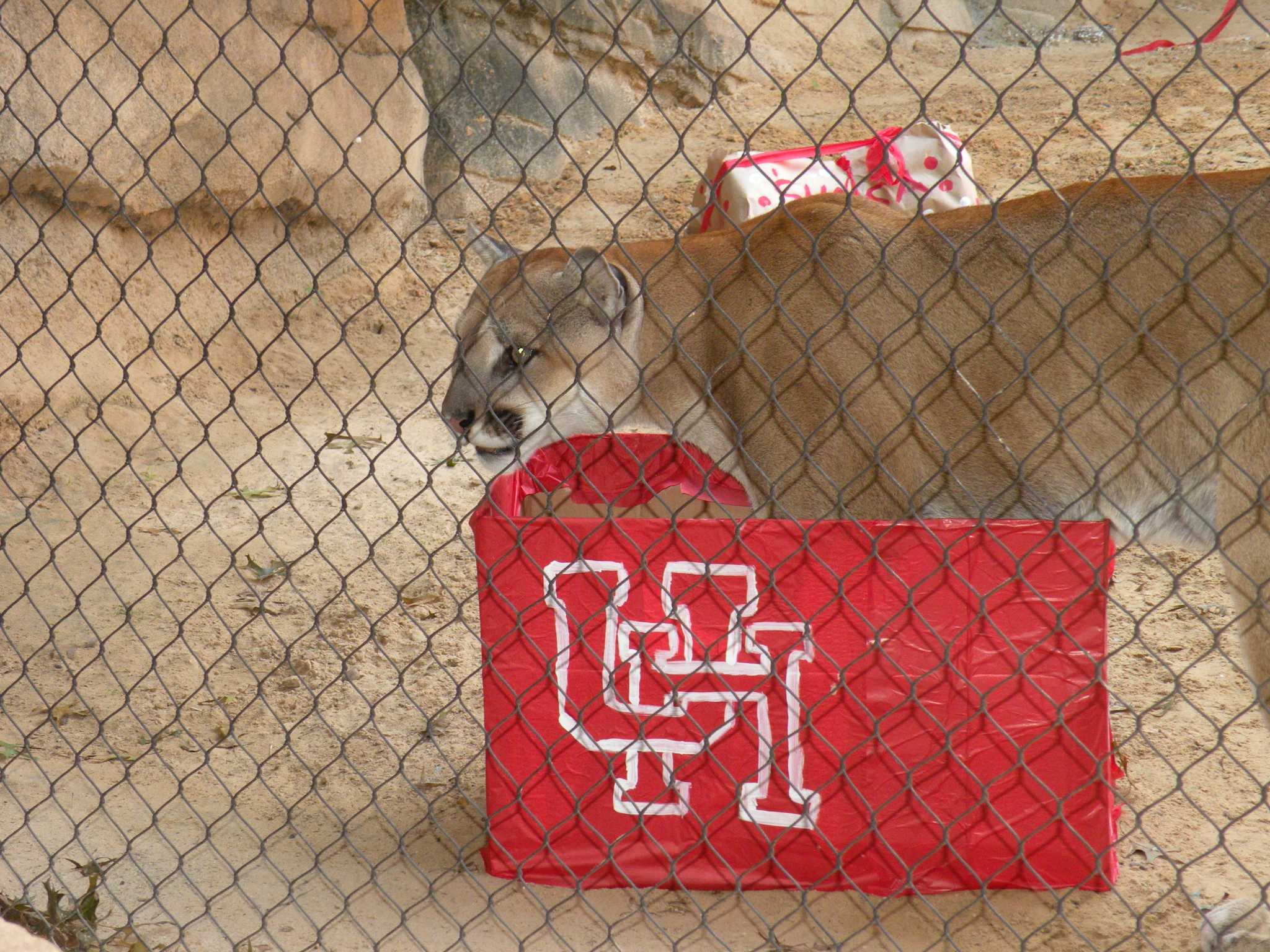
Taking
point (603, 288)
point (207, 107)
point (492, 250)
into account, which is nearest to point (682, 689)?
point (603, 288)

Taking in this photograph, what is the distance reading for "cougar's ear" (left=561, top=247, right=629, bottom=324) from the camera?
309 cm

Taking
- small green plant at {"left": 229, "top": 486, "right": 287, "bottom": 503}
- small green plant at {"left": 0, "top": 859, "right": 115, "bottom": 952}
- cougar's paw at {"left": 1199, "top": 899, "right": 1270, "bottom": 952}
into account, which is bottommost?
small green plant at {"left": 229, "top": 486, "right": 287, "bottom": 503}

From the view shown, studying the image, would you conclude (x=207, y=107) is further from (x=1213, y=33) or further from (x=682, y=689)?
(x=1213, y=33)

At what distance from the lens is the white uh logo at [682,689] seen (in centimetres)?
273

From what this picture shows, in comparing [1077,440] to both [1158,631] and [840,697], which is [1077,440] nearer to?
[840,697]

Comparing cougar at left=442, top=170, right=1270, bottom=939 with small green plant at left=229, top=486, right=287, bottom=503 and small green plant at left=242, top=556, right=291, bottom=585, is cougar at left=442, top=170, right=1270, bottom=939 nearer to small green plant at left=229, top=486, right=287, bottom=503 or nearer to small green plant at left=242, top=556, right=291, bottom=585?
small green plant at left=242, top=556, right=291, bottom=585

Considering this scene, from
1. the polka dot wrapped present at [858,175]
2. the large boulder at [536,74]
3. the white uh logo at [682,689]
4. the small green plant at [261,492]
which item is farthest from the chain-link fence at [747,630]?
the large boulder at [536,74]

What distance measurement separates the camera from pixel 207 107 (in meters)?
4.53

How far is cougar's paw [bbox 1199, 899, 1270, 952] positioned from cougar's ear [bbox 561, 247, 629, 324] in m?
1.92

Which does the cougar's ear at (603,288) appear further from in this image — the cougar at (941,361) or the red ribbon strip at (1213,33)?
the red ribbon strip at (1213,33)

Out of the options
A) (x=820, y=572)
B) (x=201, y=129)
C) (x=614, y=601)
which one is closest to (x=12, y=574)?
(x=201, y=129)

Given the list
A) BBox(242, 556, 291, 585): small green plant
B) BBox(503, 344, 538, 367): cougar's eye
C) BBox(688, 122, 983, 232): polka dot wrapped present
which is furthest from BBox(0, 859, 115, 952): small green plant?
BBox(688, 122, 983, 232): polka dot wrapped present

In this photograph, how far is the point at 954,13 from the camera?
10031mm

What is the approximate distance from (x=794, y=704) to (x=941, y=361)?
0.90m
